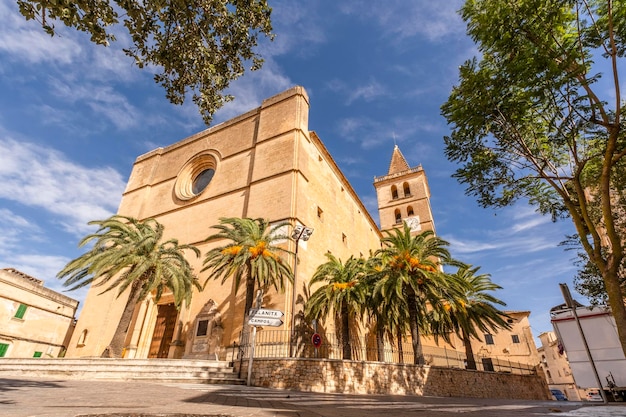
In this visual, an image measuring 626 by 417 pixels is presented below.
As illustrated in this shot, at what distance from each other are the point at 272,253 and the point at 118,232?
7.55 m

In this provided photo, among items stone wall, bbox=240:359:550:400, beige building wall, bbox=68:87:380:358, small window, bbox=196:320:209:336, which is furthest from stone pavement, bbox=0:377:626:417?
small window, bbox=196:320:209:336

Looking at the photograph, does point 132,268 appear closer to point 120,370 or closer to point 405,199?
A: point 120,370

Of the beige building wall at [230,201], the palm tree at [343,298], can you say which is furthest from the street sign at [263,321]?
the palm tree at [343,298]

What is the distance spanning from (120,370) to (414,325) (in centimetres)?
1089

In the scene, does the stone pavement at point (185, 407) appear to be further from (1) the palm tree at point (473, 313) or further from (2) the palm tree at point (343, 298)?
(1) the palm tree at point (473, 313)

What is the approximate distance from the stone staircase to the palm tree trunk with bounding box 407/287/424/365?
280 inches

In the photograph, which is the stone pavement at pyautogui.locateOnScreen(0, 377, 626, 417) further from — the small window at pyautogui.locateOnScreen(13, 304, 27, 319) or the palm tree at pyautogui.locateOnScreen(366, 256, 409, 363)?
the small window at pyautogui.locateOnScreen(13, 304, 27, 319)

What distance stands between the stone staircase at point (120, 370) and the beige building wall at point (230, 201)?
3.79 meters

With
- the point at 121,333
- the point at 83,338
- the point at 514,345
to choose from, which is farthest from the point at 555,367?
the point at 83,338

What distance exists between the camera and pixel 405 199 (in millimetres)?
38375

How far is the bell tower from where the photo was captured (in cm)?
3638

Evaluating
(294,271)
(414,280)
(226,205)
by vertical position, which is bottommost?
(414,280)

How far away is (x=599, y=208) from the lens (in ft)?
35.2

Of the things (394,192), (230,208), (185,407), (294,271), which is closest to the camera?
(185,407)
